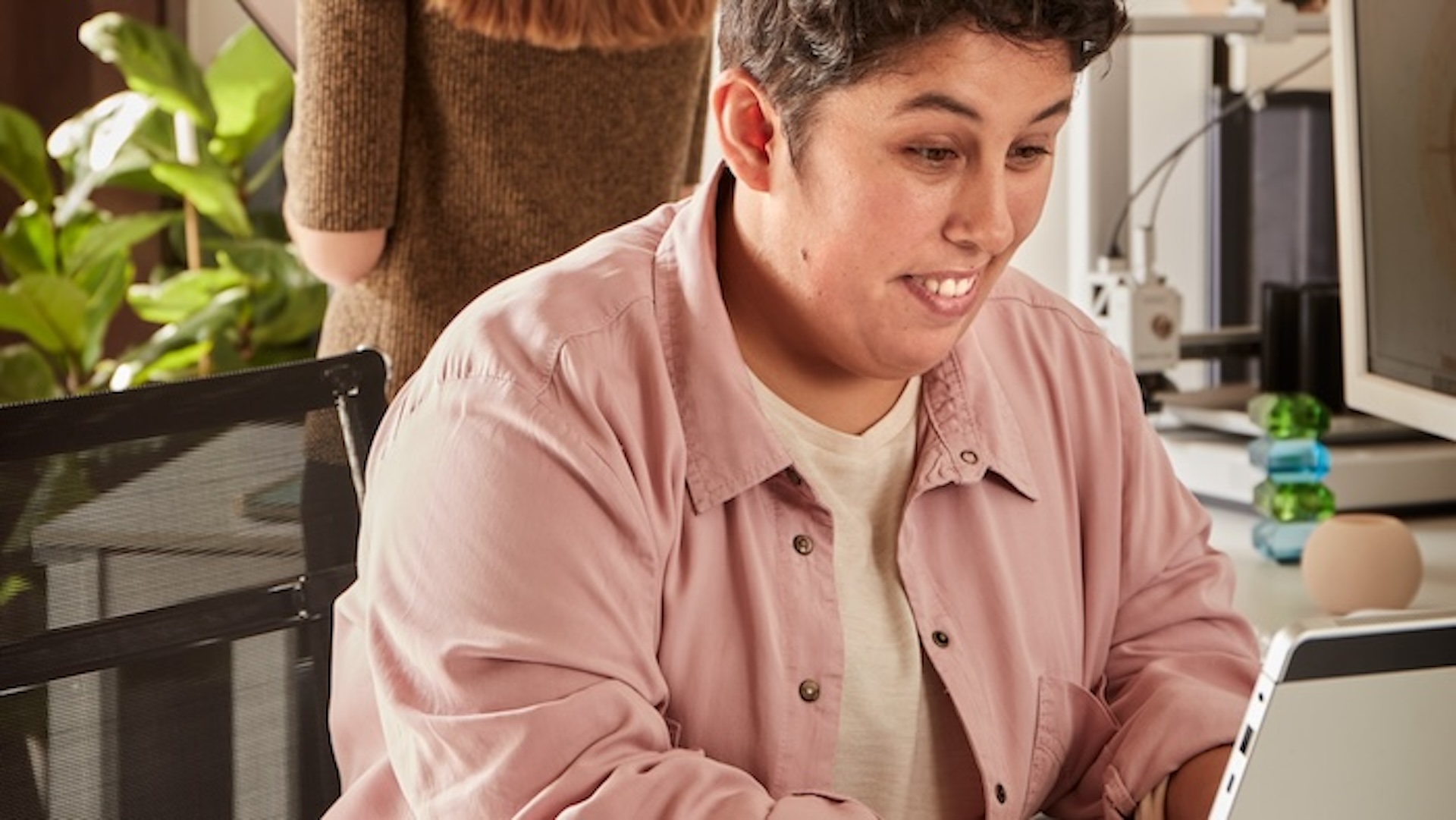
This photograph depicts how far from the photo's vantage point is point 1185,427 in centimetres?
235

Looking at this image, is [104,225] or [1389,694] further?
[104,225]

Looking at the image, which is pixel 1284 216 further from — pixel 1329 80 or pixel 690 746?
pixel 690 746

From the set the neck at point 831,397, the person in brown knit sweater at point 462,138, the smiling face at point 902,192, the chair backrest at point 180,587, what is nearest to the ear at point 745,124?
the smiling face at point 902,192

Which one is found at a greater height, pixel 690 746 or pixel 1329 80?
pixel 1329 80

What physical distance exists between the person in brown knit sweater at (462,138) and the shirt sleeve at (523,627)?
758 mm

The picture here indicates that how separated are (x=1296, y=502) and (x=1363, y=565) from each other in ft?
0.76

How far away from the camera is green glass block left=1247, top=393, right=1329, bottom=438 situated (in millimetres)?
2016

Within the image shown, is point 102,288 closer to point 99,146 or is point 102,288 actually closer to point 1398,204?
point 99,146

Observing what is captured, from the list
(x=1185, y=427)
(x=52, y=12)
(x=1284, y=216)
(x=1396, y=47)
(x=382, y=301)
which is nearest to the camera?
(x=1396, y=47)

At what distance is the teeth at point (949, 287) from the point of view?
1.16m

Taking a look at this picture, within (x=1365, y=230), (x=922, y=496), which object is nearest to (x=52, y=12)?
(x=1365, y=230)

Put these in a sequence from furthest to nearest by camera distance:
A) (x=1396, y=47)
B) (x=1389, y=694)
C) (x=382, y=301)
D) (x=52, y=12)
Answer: (x=52, y=12) < (x=382, y=301) < (x=1396, y=47) < (x=1389, y=694)

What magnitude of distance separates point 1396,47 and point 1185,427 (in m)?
0.70

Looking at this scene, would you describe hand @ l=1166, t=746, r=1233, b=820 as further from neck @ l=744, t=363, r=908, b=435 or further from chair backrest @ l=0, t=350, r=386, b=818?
chair backrest @ l=0, t=350, r=386, b=818
